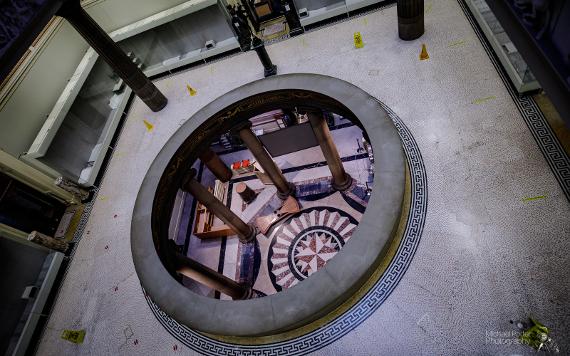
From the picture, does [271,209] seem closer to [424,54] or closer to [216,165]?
[216,165]

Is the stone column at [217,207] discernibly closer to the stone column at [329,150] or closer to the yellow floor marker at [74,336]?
the stone column at [329,150]

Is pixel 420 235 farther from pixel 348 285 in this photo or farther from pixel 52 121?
pixel 52 121

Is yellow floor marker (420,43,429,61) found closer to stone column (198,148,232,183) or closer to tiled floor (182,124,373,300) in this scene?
tiled floor (182,124,373,300)

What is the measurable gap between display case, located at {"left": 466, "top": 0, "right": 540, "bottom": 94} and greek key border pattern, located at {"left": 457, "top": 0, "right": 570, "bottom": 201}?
0.37 ft

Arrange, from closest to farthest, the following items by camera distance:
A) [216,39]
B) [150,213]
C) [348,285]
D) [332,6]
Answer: [348,285], [150,213], [332,6], [216,39]

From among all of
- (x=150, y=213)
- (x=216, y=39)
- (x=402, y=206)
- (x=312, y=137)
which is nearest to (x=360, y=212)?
(x=312, y=137)

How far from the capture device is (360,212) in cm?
945

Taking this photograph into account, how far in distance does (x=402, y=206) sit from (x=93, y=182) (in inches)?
311

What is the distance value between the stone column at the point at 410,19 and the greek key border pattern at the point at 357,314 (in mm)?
3198

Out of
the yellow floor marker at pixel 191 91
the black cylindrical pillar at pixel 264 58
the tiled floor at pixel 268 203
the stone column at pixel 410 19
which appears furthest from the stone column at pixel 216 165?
the stone column at pixel 410 19

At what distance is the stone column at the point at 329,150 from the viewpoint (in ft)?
25.8

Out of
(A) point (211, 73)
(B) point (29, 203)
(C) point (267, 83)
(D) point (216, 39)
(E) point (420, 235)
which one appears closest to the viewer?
(E) point (420, 235)

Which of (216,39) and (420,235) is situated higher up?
(216,39)

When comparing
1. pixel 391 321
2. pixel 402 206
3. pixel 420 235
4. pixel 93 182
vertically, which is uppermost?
pixel 93 182
